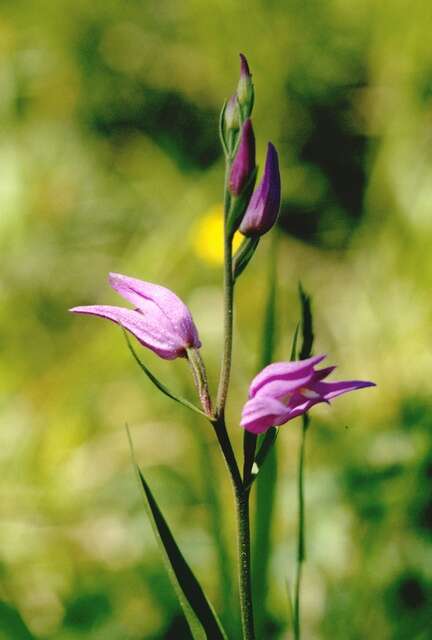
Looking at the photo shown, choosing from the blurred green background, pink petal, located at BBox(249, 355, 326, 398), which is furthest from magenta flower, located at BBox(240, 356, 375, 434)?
the blurred green background

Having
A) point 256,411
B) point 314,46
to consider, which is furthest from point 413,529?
point 314,46

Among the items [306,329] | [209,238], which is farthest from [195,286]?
[306,329]

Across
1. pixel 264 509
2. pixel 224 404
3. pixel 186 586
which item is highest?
pixel 224 404

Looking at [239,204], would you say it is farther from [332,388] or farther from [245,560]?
[245,560]

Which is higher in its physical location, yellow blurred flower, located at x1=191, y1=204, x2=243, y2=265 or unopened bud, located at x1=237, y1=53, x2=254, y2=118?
unopened bud, located at x1=237, y1=53, x2=254, y2=118

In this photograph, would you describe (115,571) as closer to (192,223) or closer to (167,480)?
(167,480)

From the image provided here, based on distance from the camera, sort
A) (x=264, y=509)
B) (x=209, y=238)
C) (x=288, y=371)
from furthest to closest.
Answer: (x=209, y=238), (x=264, y=509), (x=288, y=371)

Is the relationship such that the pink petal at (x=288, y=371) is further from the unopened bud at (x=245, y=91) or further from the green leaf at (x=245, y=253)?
the unopened bud at (x=245, y=91)

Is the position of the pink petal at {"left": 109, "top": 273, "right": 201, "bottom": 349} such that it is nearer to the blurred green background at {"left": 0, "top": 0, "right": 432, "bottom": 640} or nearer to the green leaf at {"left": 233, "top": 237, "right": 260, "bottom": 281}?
the green leaf at {"left": 233, "top": 237, "right": 260, "bottom": 281}
